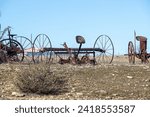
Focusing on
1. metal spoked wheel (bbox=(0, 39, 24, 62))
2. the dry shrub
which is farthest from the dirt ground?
metal spoked wheel (bbox=(0, 39, 24, 62))

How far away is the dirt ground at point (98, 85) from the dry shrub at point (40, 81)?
7.3 inches

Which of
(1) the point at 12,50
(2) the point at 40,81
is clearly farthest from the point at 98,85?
(1) the point at 12,50

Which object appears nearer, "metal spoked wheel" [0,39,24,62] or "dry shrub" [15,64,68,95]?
"dry shrub" [15,64,68,95]

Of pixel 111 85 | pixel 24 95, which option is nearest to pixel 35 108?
pixel 24 95

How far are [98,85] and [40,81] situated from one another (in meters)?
1.71

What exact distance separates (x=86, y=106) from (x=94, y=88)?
368 cm

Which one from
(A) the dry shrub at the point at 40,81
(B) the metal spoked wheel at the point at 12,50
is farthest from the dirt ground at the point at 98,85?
(B) the metal spoked wheel at the point at 12,50

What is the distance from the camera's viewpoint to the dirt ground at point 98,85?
11.0m

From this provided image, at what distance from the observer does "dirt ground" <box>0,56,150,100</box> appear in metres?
11.0

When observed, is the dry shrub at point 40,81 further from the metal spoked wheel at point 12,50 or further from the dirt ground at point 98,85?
the metal spoked wheel at point 12,50

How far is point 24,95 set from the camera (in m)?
11.1

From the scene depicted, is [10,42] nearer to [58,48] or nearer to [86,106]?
[58,48]

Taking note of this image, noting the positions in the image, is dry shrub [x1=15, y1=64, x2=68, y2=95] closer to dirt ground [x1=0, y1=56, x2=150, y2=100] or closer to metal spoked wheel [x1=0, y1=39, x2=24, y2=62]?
dirt ground [x1=0, y1=56, x2=150, y2=100]

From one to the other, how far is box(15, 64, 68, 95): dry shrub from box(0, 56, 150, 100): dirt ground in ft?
0.61
